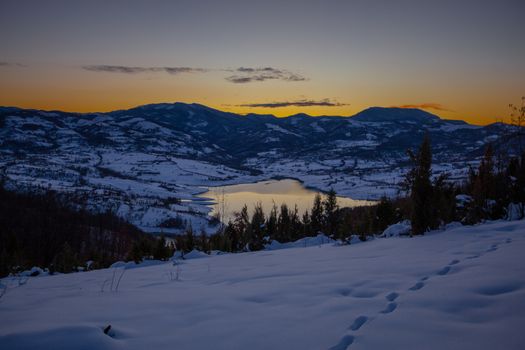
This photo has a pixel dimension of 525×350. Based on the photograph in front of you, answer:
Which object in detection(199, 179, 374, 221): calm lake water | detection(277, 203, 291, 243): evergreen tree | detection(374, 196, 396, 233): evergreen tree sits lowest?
detection(199, 179, 374, 221): calm lake water

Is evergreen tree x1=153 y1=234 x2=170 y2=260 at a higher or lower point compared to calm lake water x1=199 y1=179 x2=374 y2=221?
higher

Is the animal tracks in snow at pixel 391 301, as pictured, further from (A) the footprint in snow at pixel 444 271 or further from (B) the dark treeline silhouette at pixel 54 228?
(B) the dark treeline silhouette at pixel 54 228

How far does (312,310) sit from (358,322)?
1.69 feet

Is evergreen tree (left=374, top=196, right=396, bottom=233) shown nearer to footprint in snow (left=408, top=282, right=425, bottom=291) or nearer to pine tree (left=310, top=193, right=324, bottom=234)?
pine tree (left=310, top=193, right=324, bottom=234)

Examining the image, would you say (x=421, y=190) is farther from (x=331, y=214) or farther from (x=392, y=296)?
(x=331, y=214)

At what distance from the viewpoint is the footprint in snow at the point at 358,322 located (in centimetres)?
270

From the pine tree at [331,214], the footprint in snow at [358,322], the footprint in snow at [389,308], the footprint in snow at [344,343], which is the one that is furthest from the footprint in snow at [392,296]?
the pine tree at [331,214]

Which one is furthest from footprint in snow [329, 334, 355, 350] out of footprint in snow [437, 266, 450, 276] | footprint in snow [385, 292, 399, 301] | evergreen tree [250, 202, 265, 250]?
evergreen tree [250, 202, 265, 250]

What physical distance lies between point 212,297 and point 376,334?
81.5 inches

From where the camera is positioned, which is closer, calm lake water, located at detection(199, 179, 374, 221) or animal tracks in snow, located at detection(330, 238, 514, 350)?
animal tracks in snow, located at detection(330, 238, 514, 350)

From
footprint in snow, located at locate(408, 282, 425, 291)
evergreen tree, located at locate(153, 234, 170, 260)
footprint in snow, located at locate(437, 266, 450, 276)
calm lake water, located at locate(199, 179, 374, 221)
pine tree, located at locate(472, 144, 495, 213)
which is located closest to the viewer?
footprint in snow, located at locate(408, 282, 425, 291)

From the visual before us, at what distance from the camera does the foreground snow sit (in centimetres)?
251

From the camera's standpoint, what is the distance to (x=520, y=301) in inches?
109

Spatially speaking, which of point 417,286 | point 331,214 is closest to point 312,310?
point 417,286
